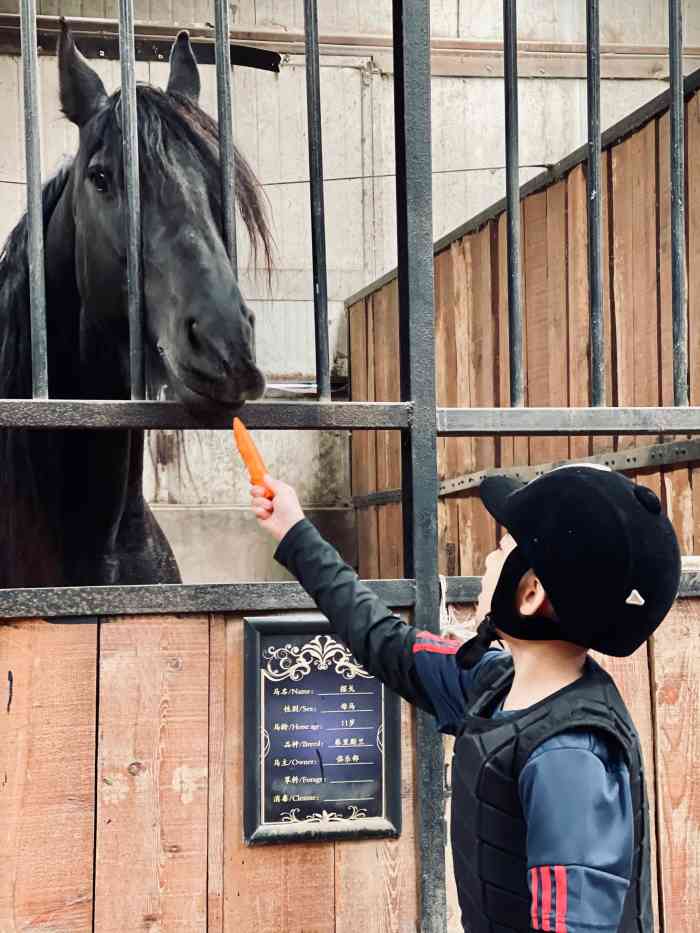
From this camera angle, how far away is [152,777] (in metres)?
1.35

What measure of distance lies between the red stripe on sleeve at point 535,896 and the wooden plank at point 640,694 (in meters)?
0.61

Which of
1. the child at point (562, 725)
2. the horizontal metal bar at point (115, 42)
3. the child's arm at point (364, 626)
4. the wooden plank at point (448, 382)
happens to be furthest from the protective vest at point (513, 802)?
the horizontal metal bar at point (115, 42)

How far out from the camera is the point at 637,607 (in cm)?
96

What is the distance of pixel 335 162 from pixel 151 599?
535 centimetres

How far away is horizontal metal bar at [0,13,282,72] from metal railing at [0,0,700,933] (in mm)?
4656

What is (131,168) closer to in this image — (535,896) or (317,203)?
(317,203)

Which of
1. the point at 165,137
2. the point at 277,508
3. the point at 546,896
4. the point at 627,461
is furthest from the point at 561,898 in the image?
the point at 627,461

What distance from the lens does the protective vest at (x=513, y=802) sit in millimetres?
960

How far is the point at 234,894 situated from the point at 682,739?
2.13ft

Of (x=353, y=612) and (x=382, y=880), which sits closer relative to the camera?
(x=353, y=612)

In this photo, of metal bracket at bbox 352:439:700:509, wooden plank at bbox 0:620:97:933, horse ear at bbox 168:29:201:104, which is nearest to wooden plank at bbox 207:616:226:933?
wooden plank at bbox 0:620:97:933

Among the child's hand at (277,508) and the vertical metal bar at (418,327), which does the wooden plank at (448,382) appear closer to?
the vertical metal bar at (418,327)

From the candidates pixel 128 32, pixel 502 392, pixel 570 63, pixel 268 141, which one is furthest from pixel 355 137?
pixel 128 32

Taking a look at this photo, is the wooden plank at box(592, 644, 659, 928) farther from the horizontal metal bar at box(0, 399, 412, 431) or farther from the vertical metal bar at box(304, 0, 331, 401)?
the vertical metal bar at box(304, 0, 331, 401)
